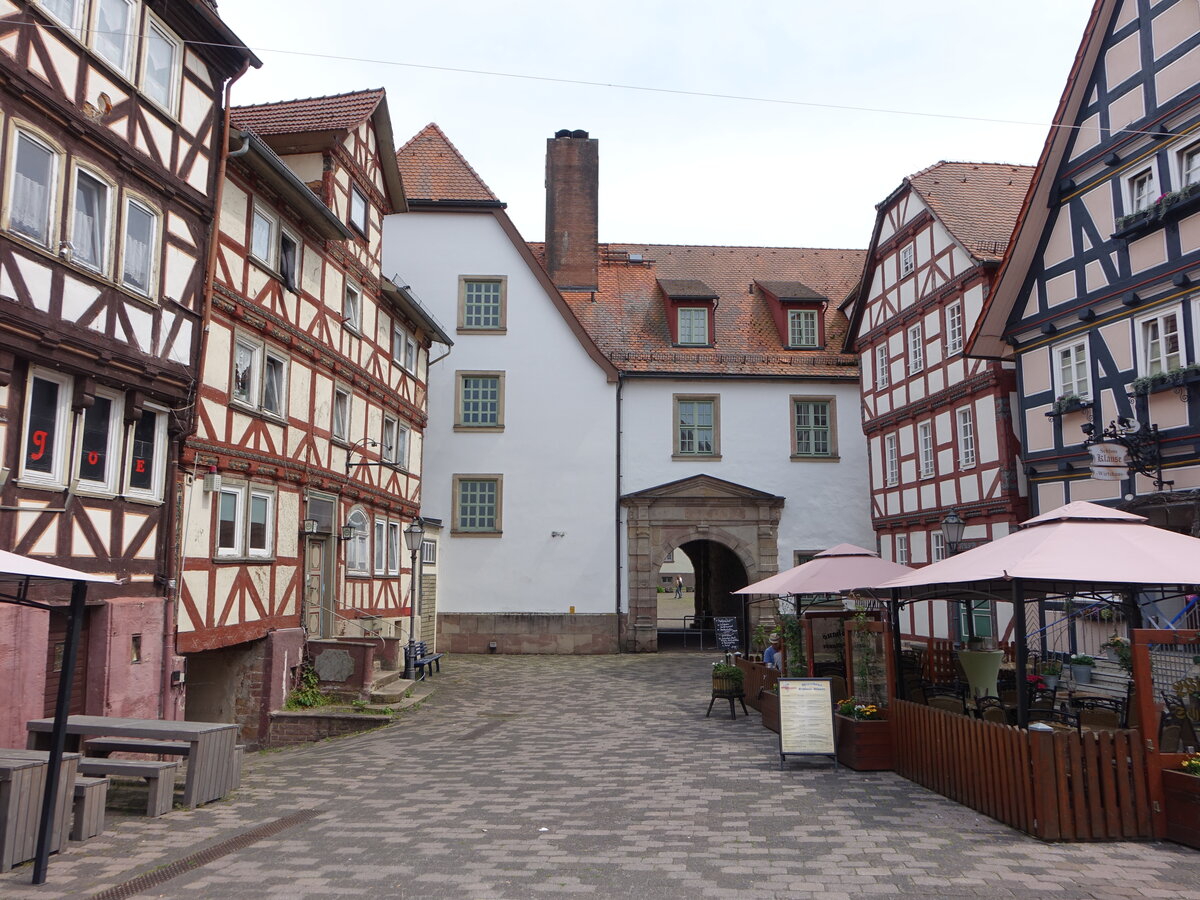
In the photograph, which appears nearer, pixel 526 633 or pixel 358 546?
pixel 358 546

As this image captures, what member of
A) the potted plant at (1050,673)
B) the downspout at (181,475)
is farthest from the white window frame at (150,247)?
the potted plant at (1050,673)

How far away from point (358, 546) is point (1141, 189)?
49.4ft

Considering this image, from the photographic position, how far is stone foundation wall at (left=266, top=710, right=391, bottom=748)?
14406 millimetres

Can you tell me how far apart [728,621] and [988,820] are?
17.3 metres

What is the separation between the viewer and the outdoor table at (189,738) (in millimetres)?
8961

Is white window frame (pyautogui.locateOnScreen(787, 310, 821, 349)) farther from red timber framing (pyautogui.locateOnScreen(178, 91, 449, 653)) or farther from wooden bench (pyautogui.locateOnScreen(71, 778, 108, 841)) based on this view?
wooden bench (pyautogui.locateOnScreen(71, 778, 108, 841))

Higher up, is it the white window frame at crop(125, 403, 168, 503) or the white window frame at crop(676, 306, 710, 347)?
the white window frame at crop(676, 306, 710, 347)

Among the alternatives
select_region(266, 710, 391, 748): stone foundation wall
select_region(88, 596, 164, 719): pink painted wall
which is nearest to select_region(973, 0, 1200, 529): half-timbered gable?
select_region(266, 710, 391, 748): stone foundation wall

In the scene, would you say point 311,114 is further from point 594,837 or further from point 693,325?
Answer: point 594,837

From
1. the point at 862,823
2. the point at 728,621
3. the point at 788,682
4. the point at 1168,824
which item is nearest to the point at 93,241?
the point at 788,682

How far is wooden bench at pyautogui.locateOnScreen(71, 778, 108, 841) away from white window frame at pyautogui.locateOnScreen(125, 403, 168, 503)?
166 inches

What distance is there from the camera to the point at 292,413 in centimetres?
1587

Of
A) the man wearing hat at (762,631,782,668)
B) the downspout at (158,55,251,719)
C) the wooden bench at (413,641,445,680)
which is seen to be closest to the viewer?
the downspout at (158,55,251,719)

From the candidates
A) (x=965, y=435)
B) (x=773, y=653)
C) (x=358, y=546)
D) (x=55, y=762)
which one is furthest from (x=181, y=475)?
(x=965, y=435)
